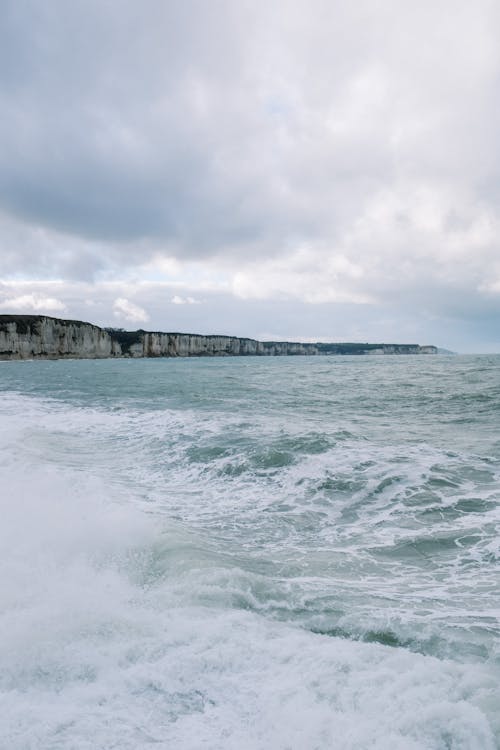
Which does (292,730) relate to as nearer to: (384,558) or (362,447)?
(384,558)

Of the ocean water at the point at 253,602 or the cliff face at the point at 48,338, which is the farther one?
the cliff face at the point at 48,338

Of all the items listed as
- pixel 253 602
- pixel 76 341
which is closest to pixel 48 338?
pixel 76 341

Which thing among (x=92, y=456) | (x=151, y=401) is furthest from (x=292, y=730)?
(x=151, y=401)

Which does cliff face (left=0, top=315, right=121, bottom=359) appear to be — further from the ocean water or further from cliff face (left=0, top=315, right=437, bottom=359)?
the ocean water

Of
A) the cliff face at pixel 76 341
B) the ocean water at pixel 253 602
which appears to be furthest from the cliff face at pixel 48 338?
the ocean water at pixel 253 602

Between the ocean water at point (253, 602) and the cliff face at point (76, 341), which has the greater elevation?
the cliff face at point (76, 341)

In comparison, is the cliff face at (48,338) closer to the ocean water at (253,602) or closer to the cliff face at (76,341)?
the cliff face at (76,341)

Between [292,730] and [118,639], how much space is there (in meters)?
1.60

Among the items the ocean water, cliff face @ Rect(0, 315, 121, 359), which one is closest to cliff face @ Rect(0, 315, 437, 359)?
cliff face @ Rect(0, 315, 121, 359)

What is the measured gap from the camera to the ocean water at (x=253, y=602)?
286 cm

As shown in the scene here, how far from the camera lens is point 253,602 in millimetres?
4449

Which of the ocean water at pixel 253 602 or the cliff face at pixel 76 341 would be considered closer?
the ocean water at pixel 253 602

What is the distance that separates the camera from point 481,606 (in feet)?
14.8

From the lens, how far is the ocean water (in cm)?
286
